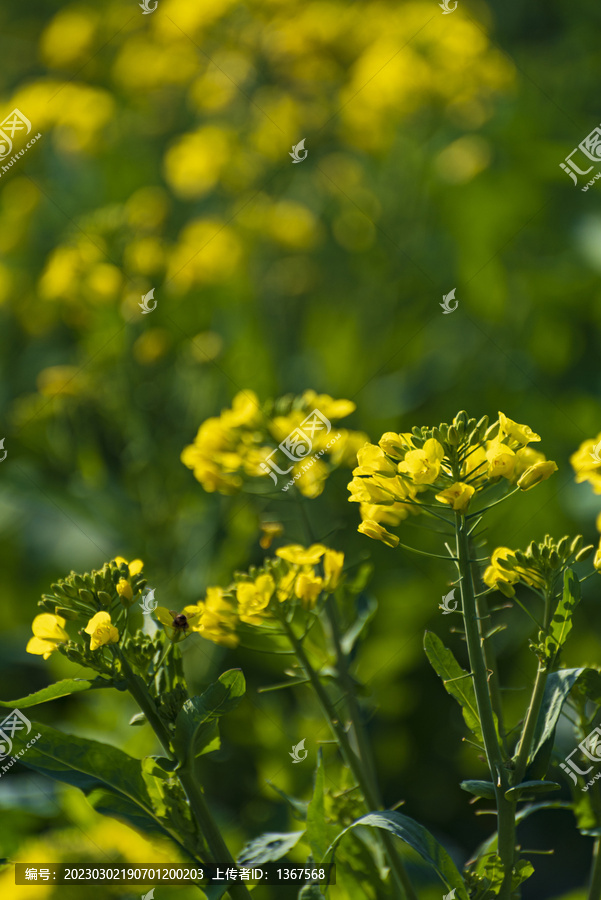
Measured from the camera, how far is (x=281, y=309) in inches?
107

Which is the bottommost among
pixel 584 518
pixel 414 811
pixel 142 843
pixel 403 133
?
pixel 414 811

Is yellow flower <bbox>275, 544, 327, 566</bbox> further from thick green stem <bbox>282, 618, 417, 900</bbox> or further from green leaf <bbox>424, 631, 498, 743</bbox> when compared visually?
green leaf <bbox>424, 631, 498, 743</bbox>

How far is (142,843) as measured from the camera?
118 cm

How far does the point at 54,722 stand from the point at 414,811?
2.89ft

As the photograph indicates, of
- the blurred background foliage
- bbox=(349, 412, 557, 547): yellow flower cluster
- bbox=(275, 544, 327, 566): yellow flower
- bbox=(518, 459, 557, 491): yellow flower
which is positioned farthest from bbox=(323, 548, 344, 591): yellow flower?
the blurred background foliage

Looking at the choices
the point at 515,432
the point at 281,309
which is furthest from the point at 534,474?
the point at 281,309

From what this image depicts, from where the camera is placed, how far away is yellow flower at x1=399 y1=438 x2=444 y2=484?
729 millimetres

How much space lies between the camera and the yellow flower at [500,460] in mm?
732

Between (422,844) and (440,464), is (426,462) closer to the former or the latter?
(440,464)

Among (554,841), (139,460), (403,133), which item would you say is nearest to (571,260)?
(403,133)

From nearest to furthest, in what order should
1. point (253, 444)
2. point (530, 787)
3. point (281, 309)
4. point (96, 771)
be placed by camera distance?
point (530, 787) → point (96, 771) → point (253, 444) → point (281, 309)

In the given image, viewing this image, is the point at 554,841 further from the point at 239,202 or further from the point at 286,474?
the point at 239,202

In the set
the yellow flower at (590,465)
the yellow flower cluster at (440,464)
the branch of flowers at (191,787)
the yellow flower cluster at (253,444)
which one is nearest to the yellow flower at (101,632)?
the branch of flowers at (191,787)

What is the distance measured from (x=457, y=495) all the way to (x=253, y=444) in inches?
18.4
